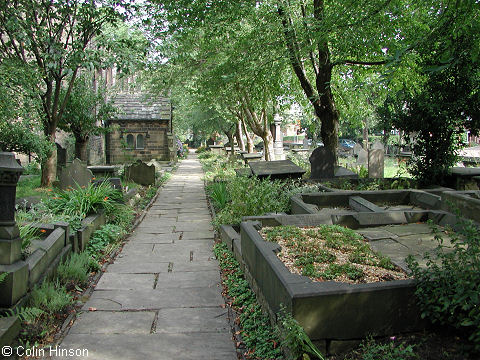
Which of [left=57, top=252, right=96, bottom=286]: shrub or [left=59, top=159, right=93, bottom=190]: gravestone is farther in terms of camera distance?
[left=59, top=159, right=93, bottom=190]: gravestone

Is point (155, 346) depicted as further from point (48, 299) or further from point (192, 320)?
point (48, 299)

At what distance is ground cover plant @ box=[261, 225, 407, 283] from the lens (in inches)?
139

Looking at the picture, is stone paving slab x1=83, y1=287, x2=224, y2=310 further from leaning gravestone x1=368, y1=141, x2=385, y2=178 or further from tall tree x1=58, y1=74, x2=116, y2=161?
tall tree x1=58, y1=74, x2=116, y2=161

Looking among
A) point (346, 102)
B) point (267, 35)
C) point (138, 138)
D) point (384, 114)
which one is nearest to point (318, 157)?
point (384, 114)

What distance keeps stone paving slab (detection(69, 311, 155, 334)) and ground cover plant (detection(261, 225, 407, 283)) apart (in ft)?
5.07

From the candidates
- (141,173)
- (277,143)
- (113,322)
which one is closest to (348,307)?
(113,322)

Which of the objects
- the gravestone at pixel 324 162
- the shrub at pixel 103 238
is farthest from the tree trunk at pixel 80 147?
the gravestone at pixel 324 162

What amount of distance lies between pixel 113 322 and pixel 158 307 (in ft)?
1.73

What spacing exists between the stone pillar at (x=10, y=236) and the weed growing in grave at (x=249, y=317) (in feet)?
7.23

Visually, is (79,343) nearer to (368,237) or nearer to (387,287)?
(387,287)

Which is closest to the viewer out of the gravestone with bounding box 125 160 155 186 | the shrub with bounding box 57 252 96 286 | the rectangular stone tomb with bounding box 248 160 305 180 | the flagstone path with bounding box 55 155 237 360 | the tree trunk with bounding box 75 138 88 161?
the flagstone path with bounding box 55 155 237 360

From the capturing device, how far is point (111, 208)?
7965 mm

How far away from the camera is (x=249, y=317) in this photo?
13.2ft

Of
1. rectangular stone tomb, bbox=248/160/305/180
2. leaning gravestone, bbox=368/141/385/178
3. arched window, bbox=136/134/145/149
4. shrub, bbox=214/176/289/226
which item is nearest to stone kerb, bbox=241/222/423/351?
shrub, bbox=214/176/289/226
